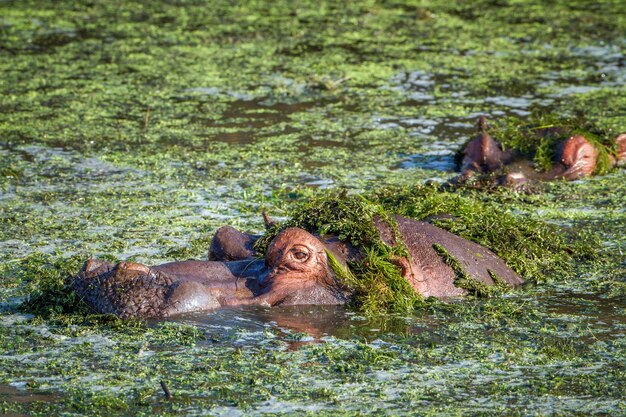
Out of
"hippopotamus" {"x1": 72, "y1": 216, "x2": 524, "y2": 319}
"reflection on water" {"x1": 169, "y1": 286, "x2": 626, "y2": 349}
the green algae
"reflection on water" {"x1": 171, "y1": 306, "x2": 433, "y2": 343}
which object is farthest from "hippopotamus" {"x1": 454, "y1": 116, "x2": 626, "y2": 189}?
"reflection on water" {"x1": 171, "y1": 306, "x2": 433, "y2": 343}

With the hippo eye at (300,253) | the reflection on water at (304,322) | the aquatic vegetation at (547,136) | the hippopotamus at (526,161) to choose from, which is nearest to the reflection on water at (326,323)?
the reflection on water at (304,322)

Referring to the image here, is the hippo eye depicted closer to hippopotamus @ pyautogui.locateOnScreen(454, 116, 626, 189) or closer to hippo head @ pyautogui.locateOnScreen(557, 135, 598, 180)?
hippopotamus @ pyautogui.locateOnScreen(454, 116, 626, 189)

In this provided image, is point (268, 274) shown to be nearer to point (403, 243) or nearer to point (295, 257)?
point (295, 257)

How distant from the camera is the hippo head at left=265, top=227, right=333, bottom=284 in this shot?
5.63 metres

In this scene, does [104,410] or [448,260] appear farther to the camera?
[448,260]

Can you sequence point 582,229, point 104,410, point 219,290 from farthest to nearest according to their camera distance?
point 582,229, point 219,290, point 104,410

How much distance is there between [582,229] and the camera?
754 centimetres

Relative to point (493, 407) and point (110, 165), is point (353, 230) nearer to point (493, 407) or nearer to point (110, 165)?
point (493, 407)

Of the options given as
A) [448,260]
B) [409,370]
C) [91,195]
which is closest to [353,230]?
[448,260]

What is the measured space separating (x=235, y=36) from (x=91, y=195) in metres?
6.23

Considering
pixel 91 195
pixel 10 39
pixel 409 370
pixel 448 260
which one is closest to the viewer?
pixel 409 370

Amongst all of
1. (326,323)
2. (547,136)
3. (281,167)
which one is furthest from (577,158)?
(326,323)

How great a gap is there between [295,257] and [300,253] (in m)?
0.03

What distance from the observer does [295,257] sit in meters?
5.64
